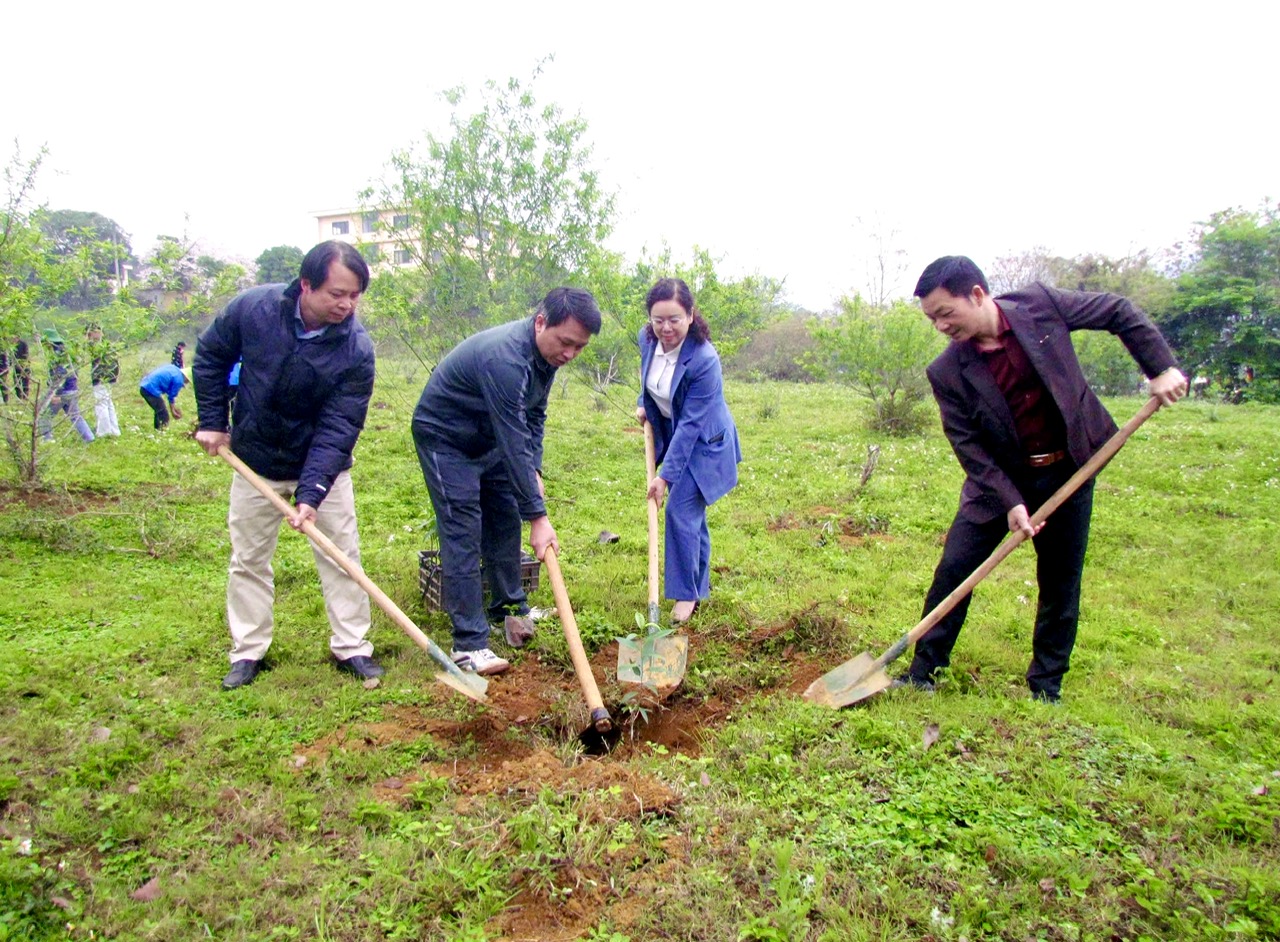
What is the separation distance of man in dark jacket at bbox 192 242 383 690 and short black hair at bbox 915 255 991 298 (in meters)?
2.22

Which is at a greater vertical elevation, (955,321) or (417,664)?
(955,321)

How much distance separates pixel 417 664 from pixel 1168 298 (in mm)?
22208

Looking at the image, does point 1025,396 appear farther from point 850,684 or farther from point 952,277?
point 850,684

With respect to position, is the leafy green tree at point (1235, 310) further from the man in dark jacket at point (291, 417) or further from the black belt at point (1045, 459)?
→ the man in dark jacket at point (291, 417)

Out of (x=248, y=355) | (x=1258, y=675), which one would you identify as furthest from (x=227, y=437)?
(x=1258, y=675)

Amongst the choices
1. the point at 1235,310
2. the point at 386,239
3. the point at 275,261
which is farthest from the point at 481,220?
the point at 275,261

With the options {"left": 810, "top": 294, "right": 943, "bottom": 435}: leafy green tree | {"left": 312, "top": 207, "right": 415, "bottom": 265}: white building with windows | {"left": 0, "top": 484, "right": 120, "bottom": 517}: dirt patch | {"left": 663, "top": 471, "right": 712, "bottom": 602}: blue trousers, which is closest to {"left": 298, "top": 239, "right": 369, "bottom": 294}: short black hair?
{"left": 663, "top": 471, "right": 712, "bottom": 602}: blue trousers

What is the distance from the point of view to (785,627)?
4.18 meters

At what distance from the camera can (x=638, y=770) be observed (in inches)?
116

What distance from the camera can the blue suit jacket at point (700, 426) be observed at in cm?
423

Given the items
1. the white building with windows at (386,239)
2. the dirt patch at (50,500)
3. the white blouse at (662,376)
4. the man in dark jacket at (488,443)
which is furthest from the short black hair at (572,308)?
the white building with windows at (386,239)

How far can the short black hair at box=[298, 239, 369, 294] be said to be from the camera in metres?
3.26

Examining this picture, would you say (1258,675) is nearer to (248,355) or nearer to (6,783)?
(248,355)

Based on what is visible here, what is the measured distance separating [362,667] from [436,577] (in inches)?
30.4
